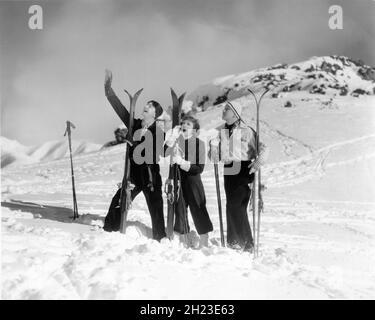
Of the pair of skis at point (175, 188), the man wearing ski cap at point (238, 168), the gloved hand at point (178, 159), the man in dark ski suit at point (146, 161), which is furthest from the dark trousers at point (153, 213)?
the man wearing ski cap at point (238, 168)

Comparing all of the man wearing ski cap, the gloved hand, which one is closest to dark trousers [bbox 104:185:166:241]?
the gloved hand

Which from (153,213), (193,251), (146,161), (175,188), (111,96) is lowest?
(193,251)

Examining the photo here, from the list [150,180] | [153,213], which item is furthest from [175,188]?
[153,213]

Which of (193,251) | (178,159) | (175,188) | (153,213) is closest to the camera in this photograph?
(193,251)

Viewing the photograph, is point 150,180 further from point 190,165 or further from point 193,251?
point 193,251

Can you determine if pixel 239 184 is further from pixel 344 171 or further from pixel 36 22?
pixel 344 171

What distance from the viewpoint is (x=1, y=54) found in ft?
18.8

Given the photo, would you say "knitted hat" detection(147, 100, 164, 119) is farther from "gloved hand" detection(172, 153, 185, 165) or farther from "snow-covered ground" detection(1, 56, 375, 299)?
"snow-covered ground" detection(1, 56, 375, 299)

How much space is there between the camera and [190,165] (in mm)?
4867

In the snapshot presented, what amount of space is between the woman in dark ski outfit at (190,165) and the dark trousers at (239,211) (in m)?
0.29

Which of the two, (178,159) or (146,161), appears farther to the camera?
(146,161)

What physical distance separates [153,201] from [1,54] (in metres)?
2.75

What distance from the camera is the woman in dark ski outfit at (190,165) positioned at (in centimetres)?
482

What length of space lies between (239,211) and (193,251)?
0.84 metres
